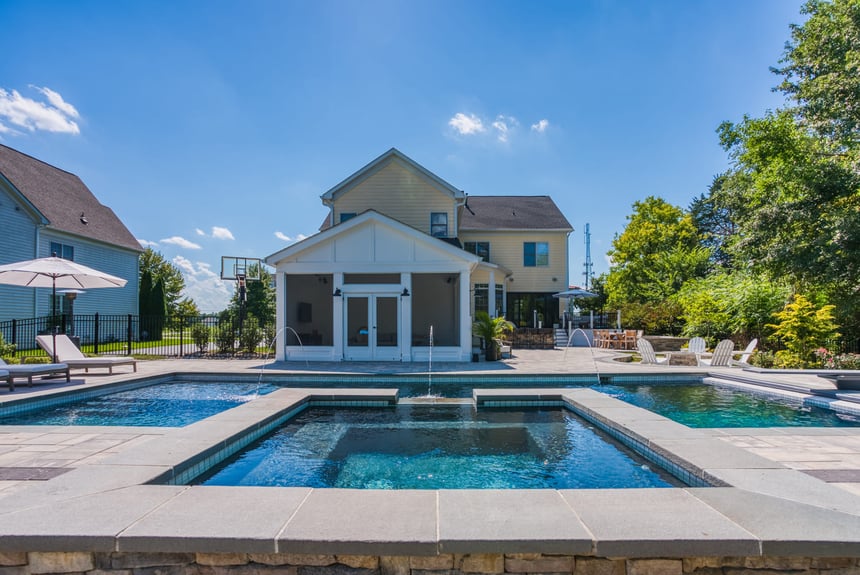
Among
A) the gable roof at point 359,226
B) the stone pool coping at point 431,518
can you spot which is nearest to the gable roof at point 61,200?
the gable roof at point 359,226

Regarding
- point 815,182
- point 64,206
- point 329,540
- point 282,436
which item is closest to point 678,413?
A: point 282,436

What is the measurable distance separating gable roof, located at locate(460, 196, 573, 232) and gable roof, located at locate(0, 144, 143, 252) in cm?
1836

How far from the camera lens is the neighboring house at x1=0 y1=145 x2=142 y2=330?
18.1 meters

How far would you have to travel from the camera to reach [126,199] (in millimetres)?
26641

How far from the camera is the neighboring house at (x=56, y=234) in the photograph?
59.4 ft

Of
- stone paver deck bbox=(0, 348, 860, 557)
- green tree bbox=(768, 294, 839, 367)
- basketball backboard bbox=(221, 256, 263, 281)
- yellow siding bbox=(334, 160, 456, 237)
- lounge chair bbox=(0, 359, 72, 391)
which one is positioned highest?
yellow siding bbox=(334, 160, 456, 237)

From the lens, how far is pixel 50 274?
10250 mm

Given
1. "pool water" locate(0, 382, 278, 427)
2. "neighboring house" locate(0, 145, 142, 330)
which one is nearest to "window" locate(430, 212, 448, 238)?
"pool water" locate(0, 382, 278, 427)

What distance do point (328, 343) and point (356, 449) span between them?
880 cm

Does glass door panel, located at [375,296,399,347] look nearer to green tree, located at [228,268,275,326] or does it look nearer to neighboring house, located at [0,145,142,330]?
green tree, located at [228,268,275,326]

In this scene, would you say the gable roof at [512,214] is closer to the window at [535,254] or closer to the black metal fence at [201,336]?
the window at [535,254]

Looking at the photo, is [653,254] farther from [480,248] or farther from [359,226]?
[359,226]

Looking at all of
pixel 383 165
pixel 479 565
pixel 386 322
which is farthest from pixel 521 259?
pixel 479 565

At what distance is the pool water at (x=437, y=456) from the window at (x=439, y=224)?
40.7ft
